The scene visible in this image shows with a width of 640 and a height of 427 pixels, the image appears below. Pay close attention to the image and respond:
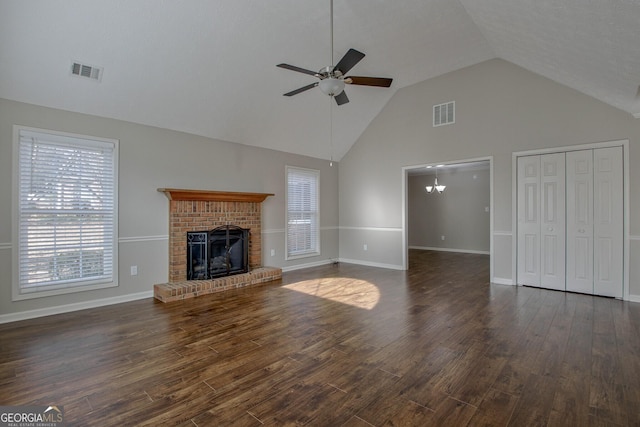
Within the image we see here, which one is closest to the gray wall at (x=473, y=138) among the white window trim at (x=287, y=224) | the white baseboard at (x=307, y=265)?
the white baseboard at (x=307, y=265)

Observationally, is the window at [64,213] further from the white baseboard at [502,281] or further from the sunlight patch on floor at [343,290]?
the white baseboard at [502,281]

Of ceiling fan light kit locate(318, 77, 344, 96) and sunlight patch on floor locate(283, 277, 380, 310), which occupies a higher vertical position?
ceiling fan light kit locate(318, 77, 344, 96)

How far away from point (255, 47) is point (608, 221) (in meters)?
5.43

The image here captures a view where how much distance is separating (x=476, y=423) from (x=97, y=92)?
4987 millimetres

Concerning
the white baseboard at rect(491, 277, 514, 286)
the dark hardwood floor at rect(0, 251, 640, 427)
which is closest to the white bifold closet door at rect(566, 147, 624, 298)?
the dark hardwood floor at rect(0, 251, 640, 427)

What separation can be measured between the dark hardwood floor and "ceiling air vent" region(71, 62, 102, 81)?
112 inches

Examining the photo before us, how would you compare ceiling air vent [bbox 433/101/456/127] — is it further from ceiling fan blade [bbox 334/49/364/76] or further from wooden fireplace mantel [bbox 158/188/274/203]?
wooden fireplace mantel [bbox 158/188/274/203]

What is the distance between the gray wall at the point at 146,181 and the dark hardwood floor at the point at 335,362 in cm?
40

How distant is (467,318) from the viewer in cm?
355

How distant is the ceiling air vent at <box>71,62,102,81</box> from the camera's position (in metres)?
3.45

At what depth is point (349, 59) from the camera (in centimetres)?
309

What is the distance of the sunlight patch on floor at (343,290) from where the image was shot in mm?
4262

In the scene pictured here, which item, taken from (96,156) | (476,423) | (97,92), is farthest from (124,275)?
(476,423)

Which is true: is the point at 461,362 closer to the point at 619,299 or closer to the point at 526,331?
the point at 526,331
